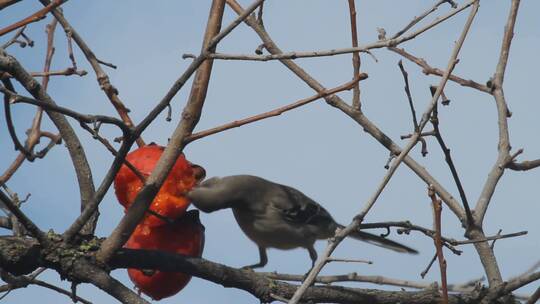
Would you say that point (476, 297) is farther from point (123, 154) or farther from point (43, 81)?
point (43, 81)

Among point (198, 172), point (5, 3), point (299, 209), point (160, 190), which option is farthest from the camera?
point (299, 209)

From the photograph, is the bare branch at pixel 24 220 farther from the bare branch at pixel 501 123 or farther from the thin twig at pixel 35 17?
the bare branch at pixel 501 123

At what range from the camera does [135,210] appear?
3055 mm

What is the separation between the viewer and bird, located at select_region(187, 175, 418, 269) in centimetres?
534

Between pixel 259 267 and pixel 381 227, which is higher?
pixel 259 267

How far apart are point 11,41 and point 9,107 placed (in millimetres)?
1758

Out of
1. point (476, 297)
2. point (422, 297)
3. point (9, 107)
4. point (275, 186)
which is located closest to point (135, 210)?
point (9, 107)

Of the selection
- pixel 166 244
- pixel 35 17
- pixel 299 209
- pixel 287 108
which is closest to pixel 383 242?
pixel 299 209

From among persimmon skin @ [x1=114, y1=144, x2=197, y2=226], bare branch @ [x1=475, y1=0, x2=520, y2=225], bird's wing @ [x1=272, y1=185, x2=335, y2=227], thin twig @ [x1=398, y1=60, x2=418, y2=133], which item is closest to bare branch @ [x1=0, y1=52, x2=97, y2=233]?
persimmon skin @ [x1=114, y1=144, x2=197, y2=226]

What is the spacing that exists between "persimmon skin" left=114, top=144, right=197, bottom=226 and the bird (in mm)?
1396

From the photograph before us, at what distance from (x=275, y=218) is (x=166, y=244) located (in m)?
1.80

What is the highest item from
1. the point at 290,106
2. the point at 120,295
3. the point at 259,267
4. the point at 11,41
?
the point at 11,41

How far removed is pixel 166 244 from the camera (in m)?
3.68

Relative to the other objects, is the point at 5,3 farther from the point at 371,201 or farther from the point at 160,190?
the point at 160,190
